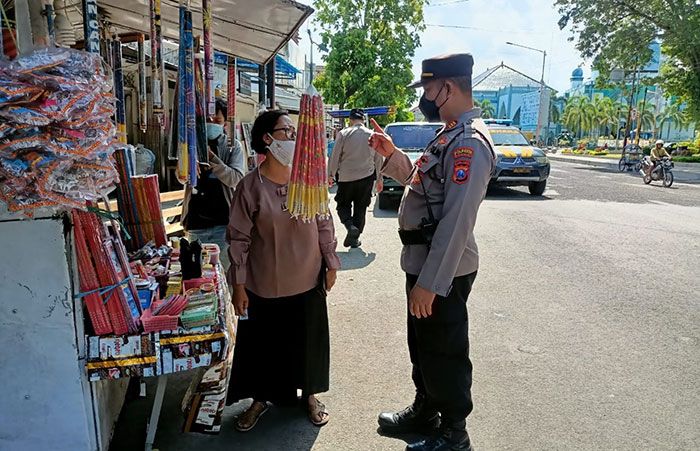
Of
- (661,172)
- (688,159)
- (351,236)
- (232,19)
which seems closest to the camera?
(232,19)

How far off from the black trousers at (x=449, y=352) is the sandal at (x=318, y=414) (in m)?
0.67

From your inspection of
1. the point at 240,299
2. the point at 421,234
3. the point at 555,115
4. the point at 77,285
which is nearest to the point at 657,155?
the point at 421,234

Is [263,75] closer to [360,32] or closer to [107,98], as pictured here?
[107,98]

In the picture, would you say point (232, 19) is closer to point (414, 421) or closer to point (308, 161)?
point (308, 161)

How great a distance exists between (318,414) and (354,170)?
4.15 m

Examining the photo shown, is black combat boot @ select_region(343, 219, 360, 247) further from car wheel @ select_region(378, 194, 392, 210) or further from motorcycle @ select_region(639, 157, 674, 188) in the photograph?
motorcycle @ select_region(639, 157, 674, 188)

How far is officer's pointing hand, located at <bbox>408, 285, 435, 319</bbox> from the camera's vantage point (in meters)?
2.25

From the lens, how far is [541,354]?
3.63 m

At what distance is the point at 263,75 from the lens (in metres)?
6.82

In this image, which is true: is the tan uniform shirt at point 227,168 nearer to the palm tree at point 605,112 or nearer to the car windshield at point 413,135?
the car windshield at point 413,135

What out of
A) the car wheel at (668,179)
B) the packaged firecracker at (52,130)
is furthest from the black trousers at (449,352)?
the car wheel at (668,179)

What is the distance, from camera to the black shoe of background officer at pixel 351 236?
261 inches

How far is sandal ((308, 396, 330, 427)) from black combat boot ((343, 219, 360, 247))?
3.87 m

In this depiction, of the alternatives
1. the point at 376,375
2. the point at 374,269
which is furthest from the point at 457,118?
the point at 374,269
